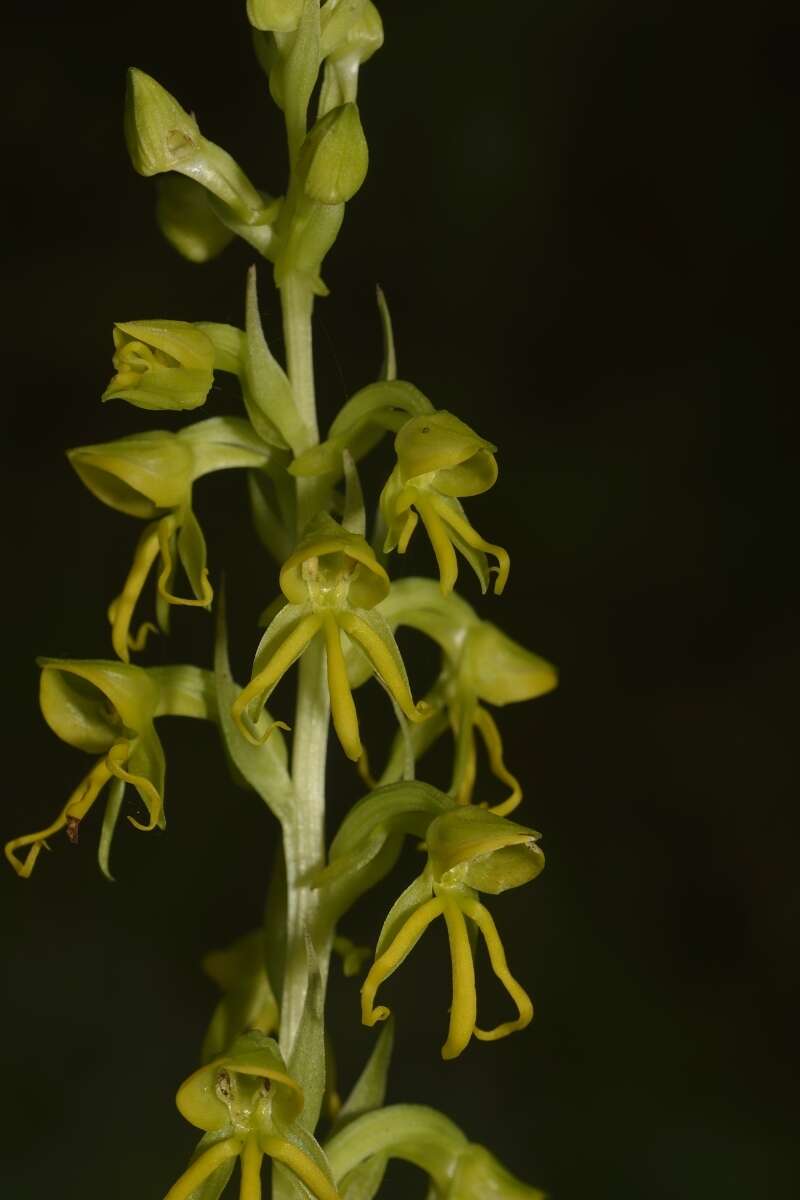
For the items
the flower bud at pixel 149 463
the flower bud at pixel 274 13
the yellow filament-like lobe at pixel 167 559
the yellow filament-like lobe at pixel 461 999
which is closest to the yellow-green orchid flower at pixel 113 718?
the yellow filament-like lobe at pixel 167 559

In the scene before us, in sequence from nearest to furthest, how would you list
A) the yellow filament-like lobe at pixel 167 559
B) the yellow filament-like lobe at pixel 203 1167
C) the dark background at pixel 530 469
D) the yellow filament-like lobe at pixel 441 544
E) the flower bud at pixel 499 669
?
the yellow filament-like lobe at pixel 203 1167 < the yellow filament-like lobe at pixel 441 544 < the yellow filament-like lobe at pixel 167 559 < the flower bud at pixel 499 669 < the dark background at pixel 530 469

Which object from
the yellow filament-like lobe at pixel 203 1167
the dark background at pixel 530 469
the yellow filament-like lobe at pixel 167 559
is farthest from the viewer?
the dark background at pixel 530 469

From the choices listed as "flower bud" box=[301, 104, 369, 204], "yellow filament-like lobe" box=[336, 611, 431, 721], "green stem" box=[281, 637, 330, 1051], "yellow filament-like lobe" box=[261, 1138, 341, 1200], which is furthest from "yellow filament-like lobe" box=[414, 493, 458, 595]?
"yellow filament-like lobe" box=[261, 1138, 341, 1200]

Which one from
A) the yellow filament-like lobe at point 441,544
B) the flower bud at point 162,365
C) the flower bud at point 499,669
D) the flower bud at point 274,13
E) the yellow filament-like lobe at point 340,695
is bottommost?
the yellow filament-like lobe at point 340,695

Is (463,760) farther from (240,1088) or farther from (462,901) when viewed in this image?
(240,1088)

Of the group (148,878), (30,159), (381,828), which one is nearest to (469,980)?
(381,828)

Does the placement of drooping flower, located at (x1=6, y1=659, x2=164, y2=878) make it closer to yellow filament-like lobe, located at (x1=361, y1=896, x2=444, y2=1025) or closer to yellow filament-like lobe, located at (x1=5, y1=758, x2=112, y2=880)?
yellow filament-like lobe, located at (x1=5, y1=758, x2=112, y2=880)

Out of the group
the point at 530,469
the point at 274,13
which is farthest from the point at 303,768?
the point at 530,469

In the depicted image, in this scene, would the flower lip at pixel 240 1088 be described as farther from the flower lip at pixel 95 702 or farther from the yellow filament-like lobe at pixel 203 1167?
the flower lip at pixel 95 702
